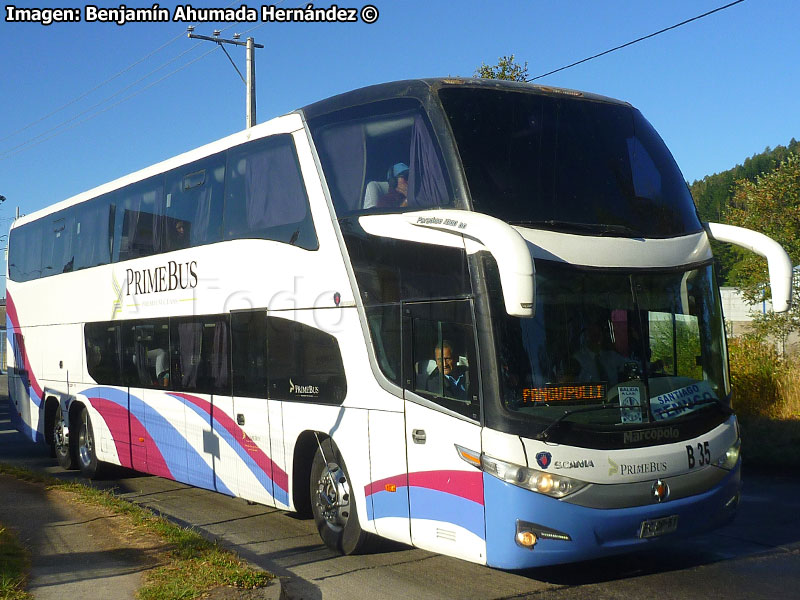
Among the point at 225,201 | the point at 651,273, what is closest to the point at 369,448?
the point at 651,273

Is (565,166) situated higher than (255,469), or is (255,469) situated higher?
(565,166)

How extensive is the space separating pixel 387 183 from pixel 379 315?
1.16 meters

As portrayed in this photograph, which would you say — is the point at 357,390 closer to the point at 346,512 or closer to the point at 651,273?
the point at 346,512

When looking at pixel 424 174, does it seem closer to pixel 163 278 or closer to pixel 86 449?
pixel 163 278

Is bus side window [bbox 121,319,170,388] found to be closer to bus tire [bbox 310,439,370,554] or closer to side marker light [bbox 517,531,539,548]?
bus tire [bbox 310,439,370,554]

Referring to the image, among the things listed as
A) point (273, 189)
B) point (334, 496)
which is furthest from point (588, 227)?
point (273, 189)

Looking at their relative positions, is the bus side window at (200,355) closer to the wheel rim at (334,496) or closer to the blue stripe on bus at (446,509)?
the wheel rim at (334,496)

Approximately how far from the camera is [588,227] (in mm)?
7258

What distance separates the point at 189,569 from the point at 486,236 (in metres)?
3.59

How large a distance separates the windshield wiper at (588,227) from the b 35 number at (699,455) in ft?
5.80

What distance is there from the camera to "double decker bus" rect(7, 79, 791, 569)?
675 centimetres

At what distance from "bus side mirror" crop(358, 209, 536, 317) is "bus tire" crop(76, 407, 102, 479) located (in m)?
8.41

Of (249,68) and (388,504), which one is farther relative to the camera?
(249,68)

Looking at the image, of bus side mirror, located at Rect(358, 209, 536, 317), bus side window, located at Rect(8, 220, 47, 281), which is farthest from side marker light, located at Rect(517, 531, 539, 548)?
bus side window, located at Rect(8, 220, 47, 281)
